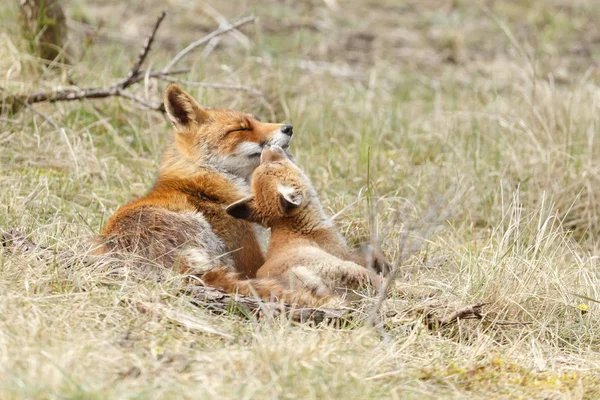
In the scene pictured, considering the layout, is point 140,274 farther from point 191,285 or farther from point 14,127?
point 14,127

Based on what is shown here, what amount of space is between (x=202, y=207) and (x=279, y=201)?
634 millimetres

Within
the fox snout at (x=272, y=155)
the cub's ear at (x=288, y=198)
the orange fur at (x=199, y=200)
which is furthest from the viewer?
the fox snout at (x=272, y=155)

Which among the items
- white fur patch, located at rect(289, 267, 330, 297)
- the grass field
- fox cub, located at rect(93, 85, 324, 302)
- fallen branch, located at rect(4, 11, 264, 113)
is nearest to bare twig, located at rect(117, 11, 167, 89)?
fallen branch, located at rect(4, 11, 264, 113)

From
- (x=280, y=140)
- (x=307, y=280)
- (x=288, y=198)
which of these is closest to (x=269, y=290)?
(x=307, y=280)

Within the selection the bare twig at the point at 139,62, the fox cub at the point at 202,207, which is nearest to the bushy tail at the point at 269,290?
the fox cub at the point at 202,207

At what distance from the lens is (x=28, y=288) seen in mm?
4406

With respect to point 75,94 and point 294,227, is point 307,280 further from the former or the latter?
point 75,94

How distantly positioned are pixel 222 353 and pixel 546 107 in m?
5.24

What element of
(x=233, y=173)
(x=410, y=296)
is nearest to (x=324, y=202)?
(x=233, y=173)

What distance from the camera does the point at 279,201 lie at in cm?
516

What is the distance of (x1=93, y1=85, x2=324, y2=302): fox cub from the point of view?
4.93 metres

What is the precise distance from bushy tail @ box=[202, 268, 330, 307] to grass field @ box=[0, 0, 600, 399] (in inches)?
10.8

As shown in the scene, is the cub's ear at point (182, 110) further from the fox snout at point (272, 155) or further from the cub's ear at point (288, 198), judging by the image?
the cub's ear at point (288, 198)

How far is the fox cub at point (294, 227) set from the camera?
4.83 m
